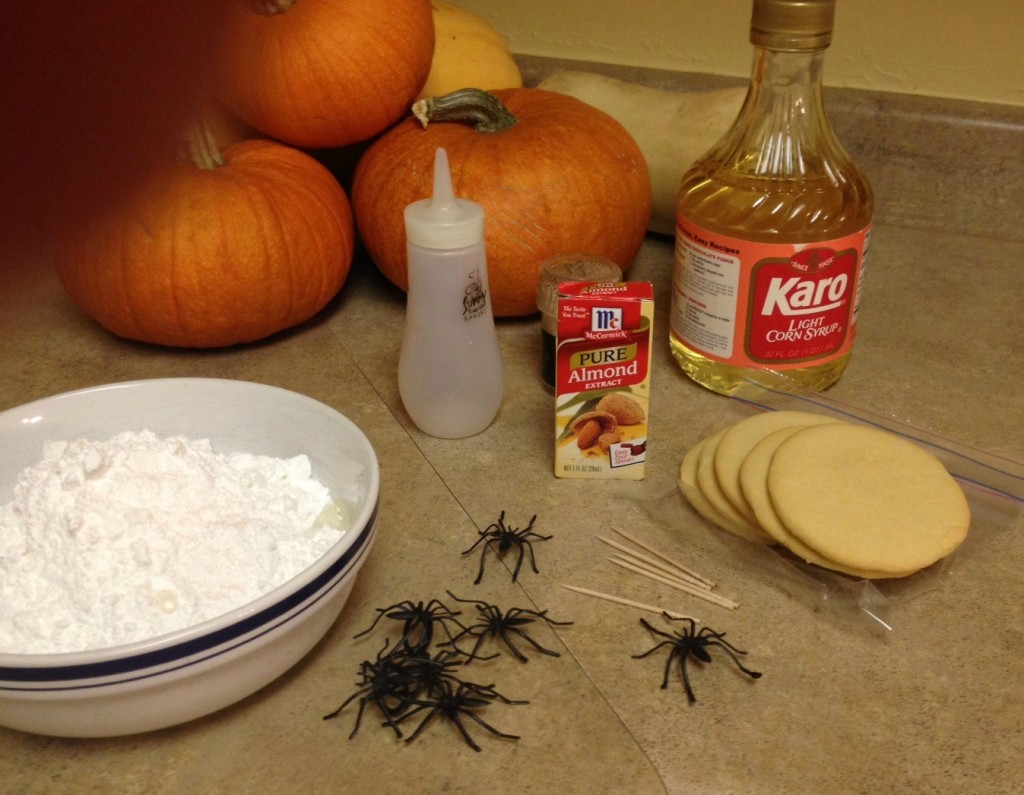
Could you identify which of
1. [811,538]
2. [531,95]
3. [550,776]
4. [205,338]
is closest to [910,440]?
[811,538]

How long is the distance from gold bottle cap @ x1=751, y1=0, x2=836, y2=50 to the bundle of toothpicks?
0.39m

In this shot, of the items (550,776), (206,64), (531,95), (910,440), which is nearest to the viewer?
(206,64)

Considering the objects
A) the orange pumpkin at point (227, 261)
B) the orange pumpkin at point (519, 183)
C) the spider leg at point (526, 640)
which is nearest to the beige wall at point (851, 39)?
the orange pumpkin at point (519, 183)

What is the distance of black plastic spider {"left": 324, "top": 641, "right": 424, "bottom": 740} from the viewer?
1.88ft

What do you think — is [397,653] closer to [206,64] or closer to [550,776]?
[550,776]

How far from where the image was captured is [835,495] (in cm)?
65

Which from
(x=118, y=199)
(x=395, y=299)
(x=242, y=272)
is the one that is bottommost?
(x=395, y=299)

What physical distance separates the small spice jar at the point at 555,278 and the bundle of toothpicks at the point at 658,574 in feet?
0.75

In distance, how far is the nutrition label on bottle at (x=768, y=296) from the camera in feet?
2.55

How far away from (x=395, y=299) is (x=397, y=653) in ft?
1.85

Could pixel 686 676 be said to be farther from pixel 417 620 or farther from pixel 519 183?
pixel 519 183

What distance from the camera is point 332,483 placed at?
68 cm

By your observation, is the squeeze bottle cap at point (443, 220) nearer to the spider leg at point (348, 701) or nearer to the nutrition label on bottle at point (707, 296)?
the nutrition label on bottle at point (707, 296)

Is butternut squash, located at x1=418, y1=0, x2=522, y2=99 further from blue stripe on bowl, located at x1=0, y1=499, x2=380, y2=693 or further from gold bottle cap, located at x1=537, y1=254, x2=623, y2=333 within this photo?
blue stripe on bowl, located at x1=0, y1=499, x2=380, y2=693
